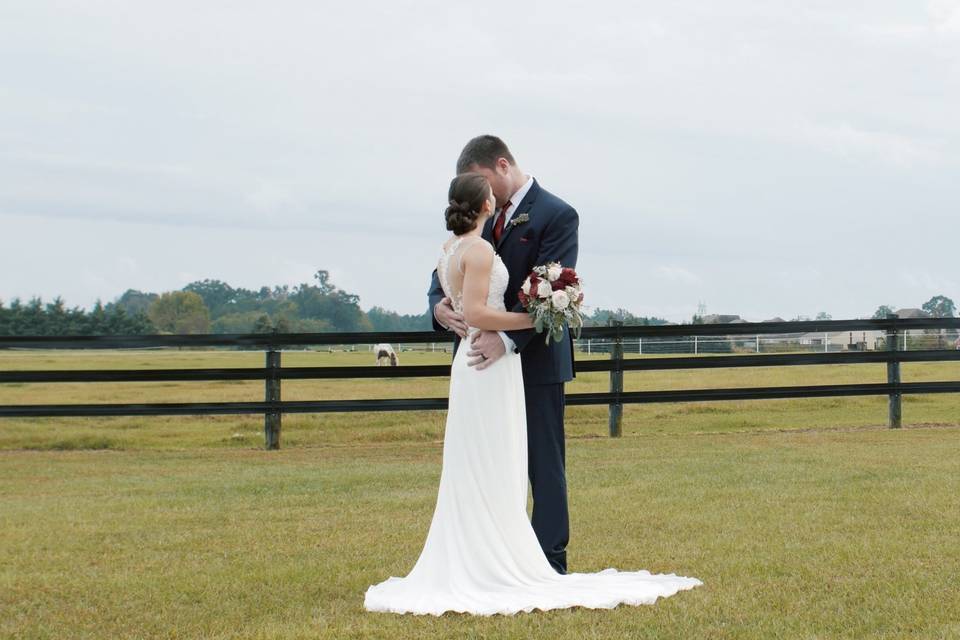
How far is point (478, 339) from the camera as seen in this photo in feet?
17.9

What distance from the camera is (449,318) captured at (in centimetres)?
559

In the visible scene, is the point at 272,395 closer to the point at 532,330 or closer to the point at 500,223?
the point at 500,223

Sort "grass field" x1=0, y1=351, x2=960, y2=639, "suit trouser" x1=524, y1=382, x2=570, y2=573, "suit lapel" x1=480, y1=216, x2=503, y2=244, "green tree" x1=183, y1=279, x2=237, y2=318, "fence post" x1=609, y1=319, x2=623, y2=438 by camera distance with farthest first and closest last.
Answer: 1. "green tree" x1=183, y1=279, x2=237, y2=318
2. "fence post" x1=609, y1=319, x2=623, y2=438
3. "suit lapel" x1=480, y1=216, x2=503, y2=244
4. "suit trouser" x1=524, y1=382, x2=570, y2=573
5. "grass field" x1=0, y1=351, x2=960, y2=639

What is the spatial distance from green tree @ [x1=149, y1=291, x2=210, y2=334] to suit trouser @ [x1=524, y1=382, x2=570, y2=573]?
3604 inches

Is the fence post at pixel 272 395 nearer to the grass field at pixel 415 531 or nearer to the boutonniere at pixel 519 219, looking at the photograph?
the grass field at pixel 415 531

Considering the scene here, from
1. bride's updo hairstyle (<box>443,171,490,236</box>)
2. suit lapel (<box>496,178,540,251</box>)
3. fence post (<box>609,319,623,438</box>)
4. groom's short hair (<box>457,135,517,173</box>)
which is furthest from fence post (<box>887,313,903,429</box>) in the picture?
bride's updo hairstyle (<box>443,171,490,236</box>)

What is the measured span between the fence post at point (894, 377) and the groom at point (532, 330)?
35.5ft

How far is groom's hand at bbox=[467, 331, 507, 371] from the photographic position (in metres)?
5.42

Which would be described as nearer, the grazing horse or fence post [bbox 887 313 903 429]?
fence post [bbox 887 313 903 429]

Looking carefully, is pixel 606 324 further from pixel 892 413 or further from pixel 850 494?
pixel 850 494

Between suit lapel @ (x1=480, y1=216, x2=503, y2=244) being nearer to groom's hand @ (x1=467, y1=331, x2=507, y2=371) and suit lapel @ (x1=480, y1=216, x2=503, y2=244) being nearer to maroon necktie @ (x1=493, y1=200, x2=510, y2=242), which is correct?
maroon necktie @ (x1=493, y1=200, x2=510, y2=242)

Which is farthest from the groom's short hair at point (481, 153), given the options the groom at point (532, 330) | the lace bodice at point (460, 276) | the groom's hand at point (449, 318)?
the groom's hand at point (449, 318)

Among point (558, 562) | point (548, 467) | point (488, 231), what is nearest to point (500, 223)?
point (488, 231)

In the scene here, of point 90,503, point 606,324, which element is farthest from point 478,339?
point 606,324
